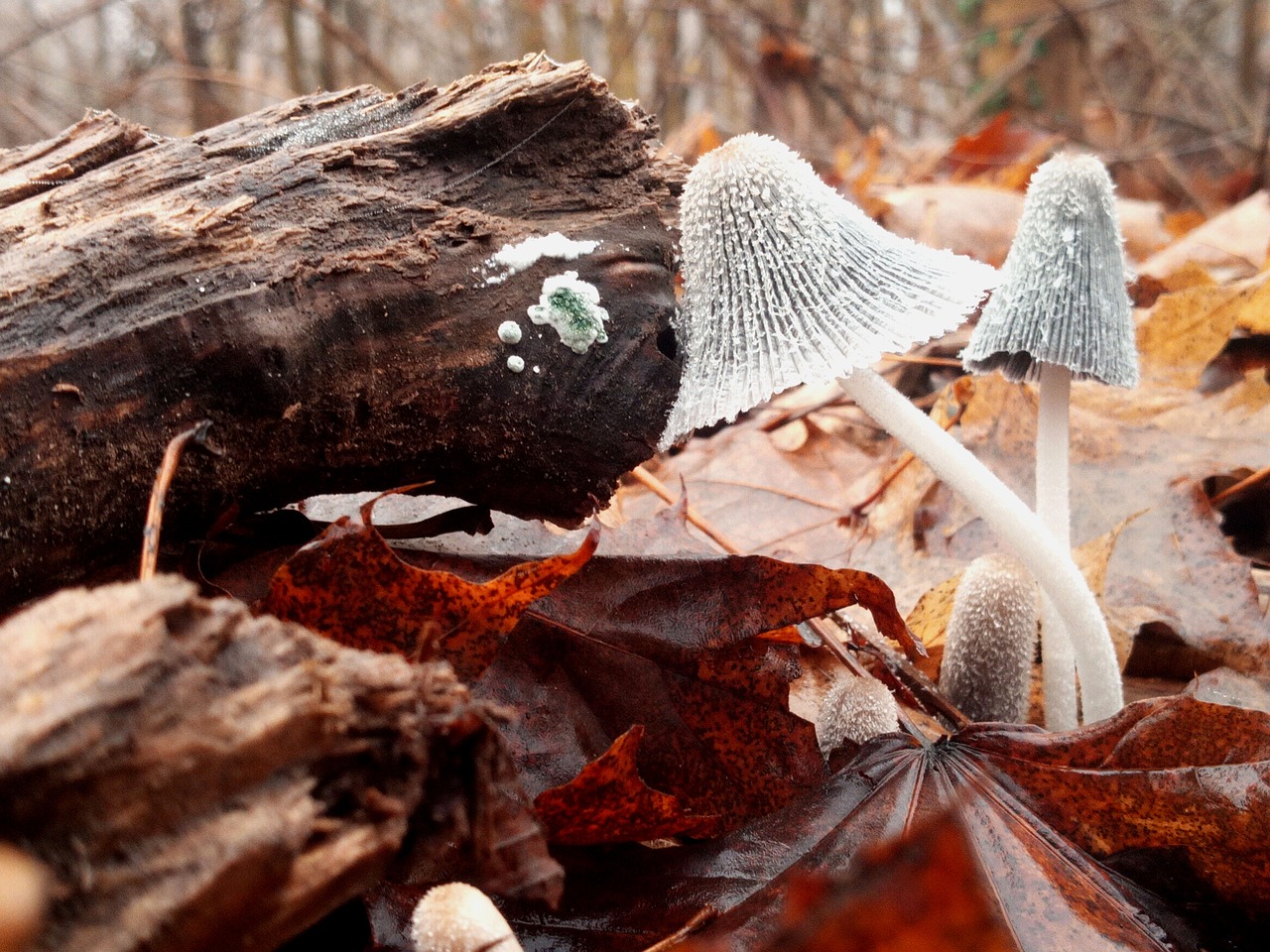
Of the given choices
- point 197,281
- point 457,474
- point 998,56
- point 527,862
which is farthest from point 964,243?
point 998,56

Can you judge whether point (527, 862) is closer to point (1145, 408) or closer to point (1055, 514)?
point (1055, 514)

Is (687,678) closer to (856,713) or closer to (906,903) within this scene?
(856,713)

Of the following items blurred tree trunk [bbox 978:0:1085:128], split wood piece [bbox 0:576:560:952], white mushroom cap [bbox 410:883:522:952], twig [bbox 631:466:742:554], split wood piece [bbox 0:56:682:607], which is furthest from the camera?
blurred tree trunk [bbox 978:0:1085:128]

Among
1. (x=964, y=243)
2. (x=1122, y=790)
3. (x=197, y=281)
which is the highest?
(x=964, y=243)

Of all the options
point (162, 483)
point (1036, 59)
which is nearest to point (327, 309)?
point (162, 483)

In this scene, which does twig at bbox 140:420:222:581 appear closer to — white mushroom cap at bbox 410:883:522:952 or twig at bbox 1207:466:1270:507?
white mushroom cap at bbox 410:883:522:952

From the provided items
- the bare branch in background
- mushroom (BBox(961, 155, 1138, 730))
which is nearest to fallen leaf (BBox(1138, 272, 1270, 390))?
mushroom (BBox(961, 155, 1138, 730))
